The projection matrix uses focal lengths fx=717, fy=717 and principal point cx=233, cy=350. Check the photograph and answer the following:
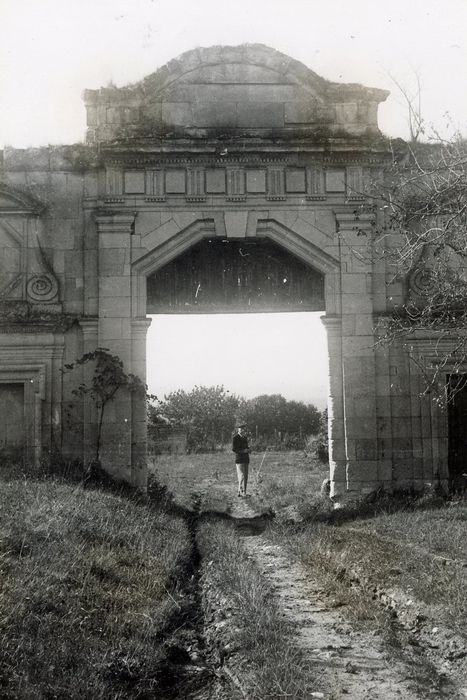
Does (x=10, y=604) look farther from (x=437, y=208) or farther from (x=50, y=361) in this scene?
(x=50, y=361)

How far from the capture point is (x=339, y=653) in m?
5.08

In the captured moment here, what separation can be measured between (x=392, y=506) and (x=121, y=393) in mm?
4744

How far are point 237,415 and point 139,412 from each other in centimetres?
3077

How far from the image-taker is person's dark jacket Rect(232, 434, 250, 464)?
1576 centimetres

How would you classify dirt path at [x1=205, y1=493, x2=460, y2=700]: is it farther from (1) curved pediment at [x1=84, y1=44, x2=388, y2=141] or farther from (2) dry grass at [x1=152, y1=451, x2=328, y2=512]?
(1) curved pediment at [x1=84, y1=44, x2=388, y2=141]

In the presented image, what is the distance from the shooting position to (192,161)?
485 inches

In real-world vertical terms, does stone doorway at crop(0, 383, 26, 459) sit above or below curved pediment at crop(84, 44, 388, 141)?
below

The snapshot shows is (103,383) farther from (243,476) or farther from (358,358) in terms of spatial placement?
(243,476)

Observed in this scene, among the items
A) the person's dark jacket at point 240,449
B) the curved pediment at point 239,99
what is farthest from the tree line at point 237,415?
the curved pediment at point 239,99

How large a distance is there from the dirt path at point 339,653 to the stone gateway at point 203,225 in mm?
4935

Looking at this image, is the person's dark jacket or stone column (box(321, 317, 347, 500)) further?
the person's dark jacket

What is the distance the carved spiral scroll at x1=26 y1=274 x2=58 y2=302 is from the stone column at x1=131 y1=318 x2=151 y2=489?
1.49m

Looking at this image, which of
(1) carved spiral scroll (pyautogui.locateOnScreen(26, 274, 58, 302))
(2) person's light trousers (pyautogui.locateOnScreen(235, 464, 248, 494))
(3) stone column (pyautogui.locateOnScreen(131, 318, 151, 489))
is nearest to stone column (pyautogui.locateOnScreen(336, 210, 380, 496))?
(3) stone column (pyautogui.locateOnScreen(131, 318, 151, 489))

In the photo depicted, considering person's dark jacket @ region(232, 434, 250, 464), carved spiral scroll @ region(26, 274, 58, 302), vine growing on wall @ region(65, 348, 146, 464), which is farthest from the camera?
person's dark jacket @ region(232, 434, 250, 464)
